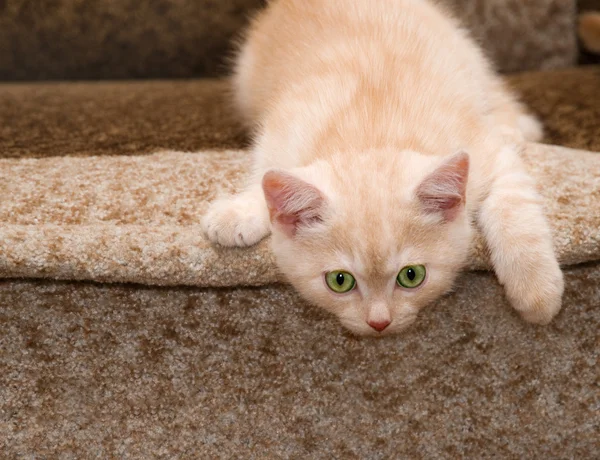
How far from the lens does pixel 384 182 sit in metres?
1.10

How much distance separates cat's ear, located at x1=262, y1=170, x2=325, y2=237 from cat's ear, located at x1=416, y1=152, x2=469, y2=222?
16 centimetres

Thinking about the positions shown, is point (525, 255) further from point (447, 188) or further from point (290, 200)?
point (290, 200)

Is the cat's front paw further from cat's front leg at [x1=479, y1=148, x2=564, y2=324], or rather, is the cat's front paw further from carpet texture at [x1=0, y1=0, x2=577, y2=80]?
carpet texture at [x1=0, y1=0, x2=577, y2=80]

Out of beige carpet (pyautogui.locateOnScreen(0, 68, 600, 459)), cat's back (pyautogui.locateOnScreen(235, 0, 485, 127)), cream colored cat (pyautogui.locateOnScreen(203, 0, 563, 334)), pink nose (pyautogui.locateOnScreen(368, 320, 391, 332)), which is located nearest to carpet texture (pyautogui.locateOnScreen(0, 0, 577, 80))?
cat's back (pyautogui.locateOnScreen(235, 0, 485, 127))

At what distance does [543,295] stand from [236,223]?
1.67ft

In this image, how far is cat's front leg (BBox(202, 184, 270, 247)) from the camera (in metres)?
1.15

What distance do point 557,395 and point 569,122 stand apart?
76 centimetres

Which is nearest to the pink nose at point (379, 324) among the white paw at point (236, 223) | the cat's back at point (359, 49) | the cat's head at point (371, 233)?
the cat's head at point (371, 233)

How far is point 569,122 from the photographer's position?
1.71 metres

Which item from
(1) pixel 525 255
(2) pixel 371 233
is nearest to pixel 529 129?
(1) pixel 525 255

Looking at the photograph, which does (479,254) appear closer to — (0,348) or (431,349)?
(431,349)

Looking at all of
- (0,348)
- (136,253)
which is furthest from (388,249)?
(0,348)

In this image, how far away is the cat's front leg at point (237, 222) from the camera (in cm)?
115

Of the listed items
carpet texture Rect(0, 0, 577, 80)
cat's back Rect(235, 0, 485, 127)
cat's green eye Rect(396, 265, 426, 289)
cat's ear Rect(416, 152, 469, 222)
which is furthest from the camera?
carpet texture Rect(0, 0, 577, 80)
